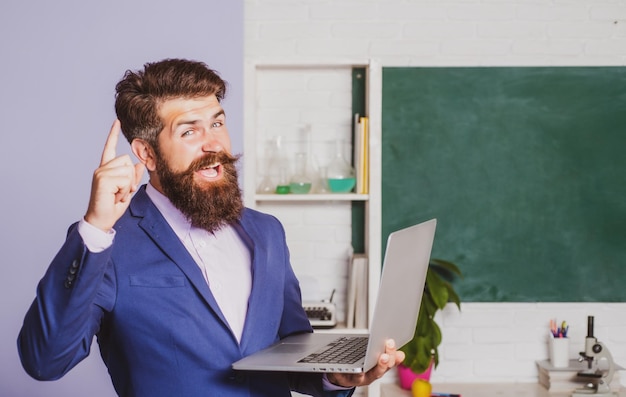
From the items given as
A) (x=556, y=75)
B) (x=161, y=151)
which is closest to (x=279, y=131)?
(x=556, y=75)

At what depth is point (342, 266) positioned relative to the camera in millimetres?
3340

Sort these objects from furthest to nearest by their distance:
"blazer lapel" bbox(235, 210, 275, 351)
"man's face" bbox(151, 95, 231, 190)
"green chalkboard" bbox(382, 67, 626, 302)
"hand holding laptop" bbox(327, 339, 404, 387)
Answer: "green chalkboard" bbox(382, 67, 626, 302), "man's face" bbox(151, 95, 231, 190), "blazer lapel" bbox(235, 210, 275, 351), "hand holding laptop" bbox(327, 339, 404, 387)

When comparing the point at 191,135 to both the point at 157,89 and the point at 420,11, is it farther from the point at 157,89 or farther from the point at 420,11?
the point at 420,11

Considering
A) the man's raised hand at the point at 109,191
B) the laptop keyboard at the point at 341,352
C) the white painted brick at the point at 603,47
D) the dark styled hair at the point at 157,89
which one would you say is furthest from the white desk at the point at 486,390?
the man's raised hand at the point at 109,191

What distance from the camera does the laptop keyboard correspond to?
1.60 meters

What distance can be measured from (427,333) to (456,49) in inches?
47.7

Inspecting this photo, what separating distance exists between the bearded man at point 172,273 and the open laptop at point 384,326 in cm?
6

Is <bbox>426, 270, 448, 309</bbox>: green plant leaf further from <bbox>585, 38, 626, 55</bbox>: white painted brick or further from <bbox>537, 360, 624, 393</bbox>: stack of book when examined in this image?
<bbox>585, 38, 626, 55</bbox>: white painted brick

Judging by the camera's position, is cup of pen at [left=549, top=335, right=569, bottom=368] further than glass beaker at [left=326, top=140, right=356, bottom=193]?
Yes

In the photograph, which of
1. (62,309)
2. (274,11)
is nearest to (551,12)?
(274,11)

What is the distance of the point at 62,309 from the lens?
1432 mm

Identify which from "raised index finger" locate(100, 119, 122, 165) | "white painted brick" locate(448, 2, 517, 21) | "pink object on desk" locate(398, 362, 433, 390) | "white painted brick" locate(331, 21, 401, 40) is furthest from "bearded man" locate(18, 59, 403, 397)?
"white painted brick" locate(448, 2, 517, 21)

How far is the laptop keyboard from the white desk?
4.33ft

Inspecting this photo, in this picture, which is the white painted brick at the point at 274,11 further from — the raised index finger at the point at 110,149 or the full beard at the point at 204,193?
the raised index finger at the point at 110,149
